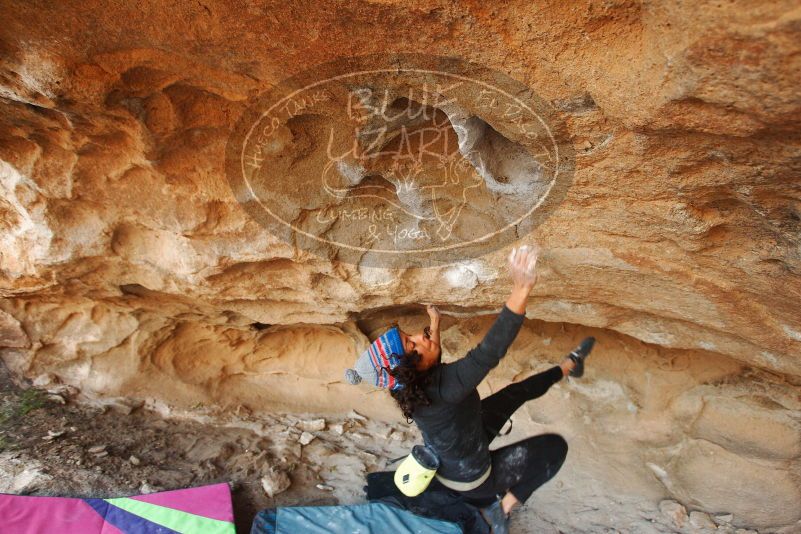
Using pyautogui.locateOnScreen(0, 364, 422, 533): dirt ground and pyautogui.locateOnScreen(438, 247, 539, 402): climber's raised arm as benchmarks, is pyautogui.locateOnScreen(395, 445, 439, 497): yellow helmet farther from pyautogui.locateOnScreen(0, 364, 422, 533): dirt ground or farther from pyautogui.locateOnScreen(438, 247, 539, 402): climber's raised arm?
pyautogui.locateOnScreen(0, 364, 422, 533): dirt ground

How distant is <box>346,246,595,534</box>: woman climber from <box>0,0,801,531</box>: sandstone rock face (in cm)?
47

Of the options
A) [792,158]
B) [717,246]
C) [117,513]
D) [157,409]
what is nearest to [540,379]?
[717,246]

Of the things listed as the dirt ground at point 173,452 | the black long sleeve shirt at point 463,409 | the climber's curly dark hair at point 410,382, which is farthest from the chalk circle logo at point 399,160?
the dirt ground at point 173,452

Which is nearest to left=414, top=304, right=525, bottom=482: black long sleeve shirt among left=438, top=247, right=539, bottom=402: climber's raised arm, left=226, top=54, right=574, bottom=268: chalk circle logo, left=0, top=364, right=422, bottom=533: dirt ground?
left=438, top=247, right=539, bottom=402: climber's raised arm

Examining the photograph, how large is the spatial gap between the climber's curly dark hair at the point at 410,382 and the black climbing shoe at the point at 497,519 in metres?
0.84

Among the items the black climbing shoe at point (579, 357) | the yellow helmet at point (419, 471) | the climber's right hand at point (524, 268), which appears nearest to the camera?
the climber's right hand at point (524, 268)

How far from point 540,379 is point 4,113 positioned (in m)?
2.53

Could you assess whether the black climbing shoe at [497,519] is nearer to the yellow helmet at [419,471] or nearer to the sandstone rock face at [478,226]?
the yellow helmet at [419,471]

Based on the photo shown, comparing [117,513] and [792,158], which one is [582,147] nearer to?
[792,158]

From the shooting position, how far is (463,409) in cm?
204

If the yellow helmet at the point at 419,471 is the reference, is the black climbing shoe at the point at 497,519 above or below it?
below

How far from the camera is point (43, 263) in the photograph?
2582 mm

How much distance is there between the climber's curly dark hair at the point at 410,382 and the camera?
1.88 meters

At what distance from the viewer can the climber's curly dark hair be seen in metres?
1.88
